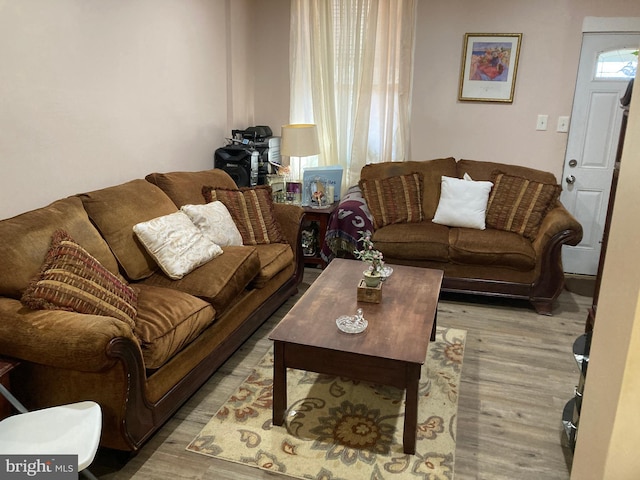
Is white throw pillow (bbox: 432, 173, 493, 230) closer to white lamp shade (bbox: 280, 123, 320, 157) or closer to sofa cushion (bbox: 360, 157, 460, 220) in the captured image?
sofa cushion (bbox: 360, 157, 460, 220)

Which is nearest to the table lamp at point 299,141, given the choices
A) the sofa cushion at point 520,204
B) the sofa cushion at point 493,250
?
the sofa cushion at point 493,250

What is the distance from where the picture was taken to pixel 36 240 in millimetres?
2252

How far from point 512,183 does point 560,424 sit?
200cm

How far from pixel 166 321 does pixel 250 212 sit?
1335mm

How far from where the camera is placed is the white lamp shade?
13.9 ft

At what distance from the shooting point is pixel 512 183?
3.97 meters

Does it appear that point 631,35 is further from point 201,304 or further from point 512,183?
point 201,304

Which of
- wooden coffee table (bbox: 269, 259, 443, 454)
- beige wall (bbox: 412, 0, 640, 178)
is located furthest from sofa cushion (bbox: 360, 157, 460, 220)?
wooden coffee table (bbox: 269, 259, 443, 454)

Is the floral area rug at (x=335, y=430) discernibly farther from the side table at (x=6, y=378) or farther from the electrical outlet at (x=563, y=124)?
the electrical outlet at (x=563, y=124)

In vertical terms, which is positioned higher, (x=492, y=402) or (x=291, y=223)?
(x=291, y=223)

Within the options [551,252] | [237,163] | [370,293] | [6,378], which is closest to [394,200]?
[551,252]

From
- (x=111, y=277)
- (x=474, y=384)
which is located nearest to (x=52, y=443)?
(x=111, y=277)

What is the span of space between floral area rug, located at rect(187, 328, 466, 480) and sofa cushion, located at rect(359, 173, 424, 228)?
56.8 inches

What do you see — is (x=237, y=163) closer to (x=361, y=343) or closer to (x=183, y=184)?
(x=183, y=184)
